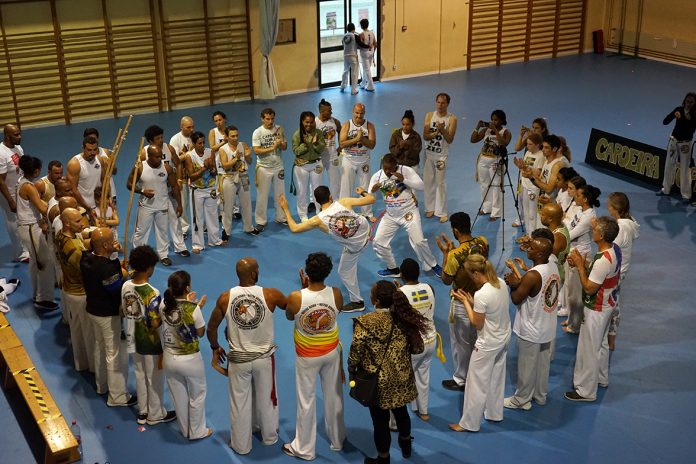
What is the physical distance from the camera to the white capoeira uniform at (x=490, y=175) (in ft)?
39.2

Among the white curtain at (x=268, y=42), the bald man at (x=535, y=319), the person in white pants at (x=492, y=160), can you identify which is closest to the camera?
the bald man at (x=535, y=319)

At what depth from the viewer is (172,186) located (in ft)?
34.8

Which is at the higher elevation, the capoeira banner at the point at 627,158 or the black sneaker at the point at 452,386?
the capoeira banner at the point at 627,158

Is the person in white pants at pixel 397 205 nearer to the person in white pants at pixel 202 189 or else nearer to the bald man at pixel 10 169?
the person in white pants at pixel 202 189

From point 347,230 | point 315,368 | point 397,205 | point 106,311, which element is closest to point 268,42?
point 397,205

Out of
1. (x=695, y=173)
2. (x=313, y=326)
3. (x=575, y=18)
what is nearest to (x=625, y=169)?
(x=695, y=173)

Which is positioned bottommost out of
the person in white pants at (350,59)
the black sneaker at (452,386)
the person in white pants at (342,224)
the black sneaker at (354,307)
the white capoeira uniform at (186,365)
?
the black sneaker at (452,386)

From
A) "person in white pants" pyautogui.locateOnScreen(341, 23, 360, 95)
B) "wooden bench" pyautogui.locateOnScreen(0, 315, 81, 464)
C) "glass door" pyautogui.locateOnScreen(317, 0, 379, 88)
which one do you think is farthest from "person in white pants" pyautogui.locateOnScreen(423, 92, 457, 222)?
"glass door" pyautogui.locateOnScreen(317, 0, 379, 88)

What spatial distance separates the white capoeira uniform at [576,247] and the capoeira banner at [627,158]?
499 centimetres

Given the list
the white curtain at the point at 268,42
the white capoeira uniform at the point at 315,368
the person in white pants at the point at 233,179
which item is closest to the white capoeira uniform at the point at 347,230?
the white capoeira uniform at the point at 315,368

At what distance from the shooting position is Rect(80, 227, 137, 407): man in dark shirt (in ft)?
24.8

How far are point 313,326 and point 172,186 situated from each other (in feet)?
14.7

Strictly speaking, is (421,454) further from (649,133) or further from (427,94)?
(427,94)

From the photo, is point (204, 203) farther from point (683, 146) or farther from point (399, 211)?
point (683, 146)
